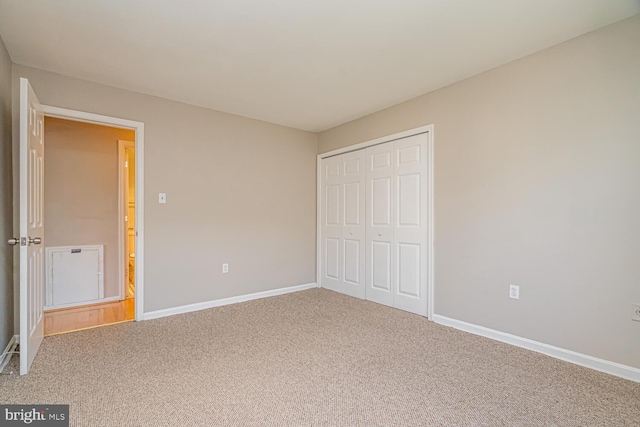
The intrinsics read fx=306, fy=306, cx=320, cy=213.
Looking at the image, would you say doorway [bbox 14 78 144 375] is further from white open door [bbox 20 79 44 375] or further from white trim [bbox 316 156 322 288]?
white trim [bbox 316 156 322 288]

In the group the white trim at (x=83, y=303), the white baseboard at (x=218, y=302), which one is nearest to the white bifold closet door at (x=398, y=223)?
the white baseboard at (x=218, y=302)

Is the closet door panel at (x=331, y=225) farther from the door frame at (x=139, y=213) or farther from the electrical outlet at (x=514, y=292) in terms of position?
the door frame at (x=139, y=213)

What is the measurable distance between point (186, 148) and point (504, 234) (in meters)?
3.41

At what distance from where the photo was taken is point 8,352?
232 cm

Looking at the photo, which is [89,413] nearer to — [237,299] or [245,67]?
[237,299]

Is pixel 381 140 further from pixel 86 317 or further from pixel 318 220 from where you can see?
pixel 86 317

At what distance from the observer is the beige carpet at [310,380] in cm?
166

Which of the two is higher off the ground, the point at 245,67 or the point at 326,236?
the point at 245,67

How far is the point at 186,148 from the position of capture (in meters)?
3.54

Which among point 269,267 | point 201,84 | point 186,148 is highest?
point 201,84

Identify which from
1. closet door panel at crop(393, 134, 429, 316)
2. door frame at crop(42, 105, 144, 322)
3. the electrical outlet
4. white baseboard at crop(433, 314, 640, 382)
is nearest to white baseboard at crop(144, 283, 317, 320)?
door frame at crop(42, 105, 144, 322)

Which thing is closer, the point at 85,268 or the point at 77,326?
the point at 77,326

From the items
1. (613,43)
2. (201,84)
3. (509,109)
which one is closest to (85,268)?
(201,84)

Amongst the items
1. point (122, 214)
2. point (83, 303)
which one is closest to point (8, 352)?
point (83, 303)
